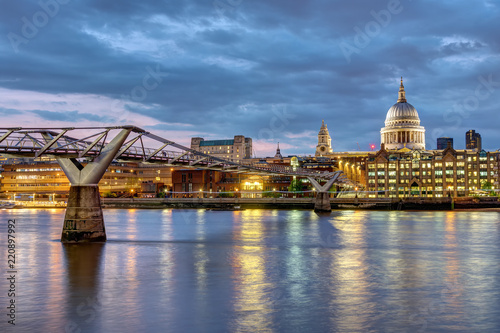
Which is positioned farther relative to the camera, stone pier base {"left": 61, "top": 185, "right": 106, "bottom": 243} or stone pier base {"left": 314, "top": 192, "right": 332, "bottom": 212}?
stone pier base {"left": 314, "top": 192, "right": 332, "bottom": 212}

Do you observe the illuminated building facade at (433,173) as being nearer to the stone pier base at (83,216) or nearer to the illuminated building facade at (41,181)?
the illuminated building facade at (41,181)

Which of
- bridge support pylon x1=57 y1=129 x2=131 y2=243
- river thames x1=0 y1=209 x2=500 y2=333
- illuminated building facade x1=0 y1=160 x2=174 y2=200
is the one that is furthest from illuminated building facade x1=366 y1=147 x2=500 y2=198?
bridge support pylon x1=57 y1=129 x2=131 y2=243

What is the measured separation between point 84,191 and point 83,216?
248 centimetres

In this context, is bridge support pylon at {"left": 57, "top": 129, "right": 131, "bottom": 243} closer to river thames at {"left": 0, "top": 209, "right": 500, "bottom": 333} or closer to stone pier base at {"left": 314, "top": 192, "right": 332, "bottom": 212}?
river thames at {"left": 0, "top": 209, "right": 500, "bottom": 333}

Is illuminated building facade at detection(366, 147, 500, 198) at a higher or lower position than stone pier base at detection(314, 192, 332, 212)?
higher

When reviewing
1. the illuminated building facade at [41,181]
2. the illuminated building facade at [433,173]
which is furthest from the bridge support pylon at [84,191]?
the illuminated building facade at [41,181]

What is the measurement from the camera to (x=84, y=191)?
46750 mm

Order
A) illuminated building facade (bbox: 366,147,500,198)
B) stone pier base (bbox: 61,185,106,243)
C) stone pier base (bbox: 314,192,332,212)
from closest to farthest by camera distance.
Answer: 1. stone pier base (bbox: 61,185,106,243)
2. stone pier base (bbox: 314,192,332,212)
3. illuminated building facade (bbox: 366,147,500,198)

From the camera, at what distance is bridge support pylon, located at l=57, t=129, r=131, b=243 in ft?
153

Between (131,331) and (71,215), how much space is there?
27.5 metres

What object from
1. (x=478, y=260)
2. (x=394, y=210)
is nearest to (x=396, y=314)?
(x=478, y=260)

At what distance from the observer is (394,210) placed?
12838 centimetres

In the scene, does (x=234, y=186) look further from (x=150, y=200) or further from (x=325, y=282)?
(x=325, y=282)

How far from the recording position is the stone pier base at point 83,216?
46688 millimetres
